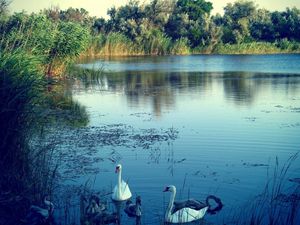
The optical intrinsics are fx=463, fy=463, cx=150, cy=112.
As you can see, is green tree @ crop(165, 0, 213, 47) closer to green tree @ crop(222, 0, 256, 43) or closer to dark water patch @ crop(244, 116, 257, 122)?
green tree @ crop(222, 0, 256, 43)

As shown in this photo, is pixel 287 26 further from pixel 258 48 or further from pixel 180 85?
pixel 180 85

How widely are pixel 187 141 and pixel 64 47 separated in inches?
631

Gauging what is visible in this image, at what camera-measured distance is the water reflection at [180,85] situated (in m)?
20.4

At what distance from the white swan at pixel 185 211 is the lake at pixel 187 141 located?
231 mm

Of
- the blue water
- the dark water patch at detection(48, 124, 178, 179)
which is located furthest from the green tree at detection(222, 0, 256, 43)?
the dark water patch at detection(48, 124, 178, 179)

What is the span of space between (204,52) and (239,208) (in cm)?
5458

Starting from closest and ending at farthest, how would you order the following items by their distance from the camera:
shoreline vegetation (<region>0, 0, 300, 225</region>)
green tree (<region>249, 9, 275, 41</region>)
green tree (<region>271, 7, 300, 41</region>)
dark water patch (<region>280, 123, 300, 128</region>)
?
shoreline vegetation (<region>0, 0, 300, 225</region>), dark water patch (<region>280, 123, 300, 128</region>), green tree (<region>271, 7, 300, 41</region>), green tree (<region>249, 9, 275, 41</region>)

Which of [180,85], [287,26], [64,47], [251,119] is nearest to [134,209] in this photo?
[251,119]

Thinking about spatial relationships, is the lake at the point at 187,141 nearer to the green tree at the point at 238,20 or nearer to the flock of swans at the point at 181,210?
the flock of swans at the point at 181,210

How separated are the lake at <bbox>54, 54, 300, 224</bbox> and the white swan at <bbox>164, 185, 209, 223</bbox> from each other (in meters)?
0.23

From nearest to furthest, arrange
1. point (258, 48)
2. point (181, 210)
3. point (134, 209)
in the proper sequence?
point (181, 210), point (134, 209), point (258, 48)

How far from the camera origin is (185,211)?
7.27m

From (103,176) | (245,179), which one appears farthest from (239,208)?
(103,176)

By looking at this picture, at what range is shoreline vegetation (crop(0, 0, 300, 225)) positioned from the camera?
312 inches
